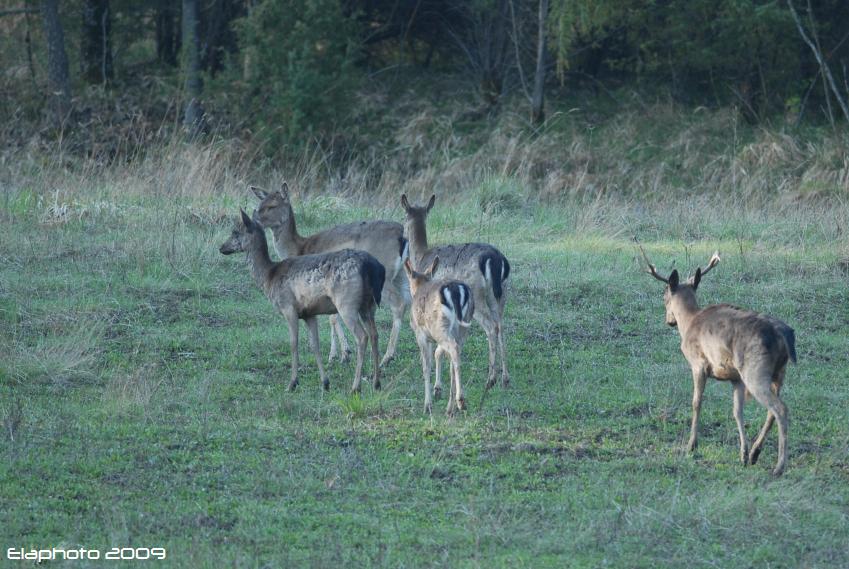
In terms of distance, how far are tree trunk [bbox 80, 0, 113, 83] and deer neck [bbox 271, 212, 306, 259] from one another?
1381 centimetres

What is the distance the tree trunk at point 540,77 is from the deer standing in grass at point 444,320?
15.2 metres

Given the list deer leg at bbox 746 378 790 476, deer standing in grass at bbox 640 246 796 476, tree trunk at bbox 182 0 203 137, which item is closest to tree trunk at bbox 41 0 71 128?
tree trunk at bbox 182 0 203 137

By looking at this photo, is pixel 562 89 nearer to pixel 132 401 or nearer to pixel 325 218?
pixel 325 218

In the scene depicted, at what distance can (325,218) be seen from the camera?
1496 cm

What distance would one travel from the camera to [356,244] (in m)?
10.7

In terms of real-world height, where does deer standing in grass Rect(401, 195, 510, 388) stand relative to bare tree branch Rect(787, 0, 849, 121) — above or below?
below

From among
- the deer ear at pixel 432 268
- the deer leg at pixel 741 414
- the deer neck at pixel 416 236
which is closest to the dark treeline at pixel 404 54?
the deer neck at pixel 416 236

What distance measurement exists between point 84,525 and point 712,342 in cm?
367

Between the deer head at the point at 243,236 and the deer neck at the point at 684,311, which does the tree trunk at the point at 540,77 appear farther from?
the deer neck at the point at 684,311

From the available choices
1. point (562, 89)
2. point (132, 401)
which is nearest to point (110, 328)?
point (132, 401)

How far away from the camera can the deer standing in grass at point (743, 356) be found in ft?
22.4

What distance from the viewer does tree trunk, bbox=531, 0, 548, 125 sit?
2295cm

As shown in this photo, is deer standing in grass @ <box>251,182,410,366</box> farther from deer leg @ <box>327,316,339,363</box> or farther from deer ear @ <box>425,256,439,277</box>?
deer ear @ <box>425,256,439,277</box>

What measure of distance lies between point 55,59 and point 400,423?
16755 millimetres
